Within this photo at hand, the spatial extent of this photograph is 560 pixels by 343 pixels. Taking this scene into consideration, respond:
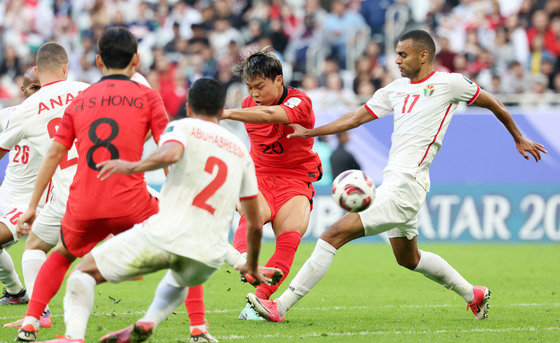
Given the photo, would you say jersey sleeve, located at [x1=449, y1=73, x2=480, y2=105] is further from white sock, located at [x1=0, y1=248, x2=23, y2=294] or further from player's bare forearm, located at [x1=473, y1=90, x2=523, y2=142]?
white sock, located at [x1=0, y1=248, x2=23, y2=294]

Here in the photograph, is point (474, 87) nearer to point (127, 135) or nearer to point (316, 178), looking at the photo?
point (316, 178)

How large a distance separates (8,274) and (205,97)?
3.96 meters

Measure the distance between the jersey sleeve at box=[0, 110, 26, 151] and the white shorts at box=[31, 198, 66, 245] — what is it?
592 millimetres

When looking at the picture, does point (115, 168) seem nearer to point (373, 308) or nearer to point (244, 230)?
point (244, 230)

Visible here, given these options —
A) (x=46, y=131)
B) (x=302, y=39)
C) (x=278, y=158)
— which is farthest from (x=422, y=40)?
(x=302, y=39)

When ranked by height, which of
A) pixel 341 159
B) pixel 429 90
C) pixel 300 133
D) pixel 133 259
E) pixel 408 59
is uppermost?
pixel 408 59

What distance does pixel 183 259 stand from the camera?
542cm

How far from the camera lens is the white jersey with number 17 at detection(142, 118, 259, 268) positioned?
5344 millimetres

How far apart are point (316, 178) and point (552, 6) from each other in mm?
12329

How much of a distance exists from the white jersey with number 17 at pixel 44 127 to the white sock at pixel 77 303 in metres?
1.61

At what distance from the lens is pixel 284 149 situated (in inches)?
328

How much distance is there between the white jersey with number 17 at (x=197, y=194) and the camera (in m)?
5.34

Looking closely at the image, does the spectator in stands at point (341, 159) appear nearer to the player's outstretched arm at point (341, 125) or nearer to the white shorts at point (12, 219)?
the player's outstretched arm at point (341, 125)

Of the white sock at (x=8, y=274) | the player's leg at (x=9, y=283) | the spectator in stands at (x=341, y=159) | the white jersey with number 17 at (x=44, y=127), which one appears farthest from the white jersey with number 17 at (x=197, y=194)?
the spectator in stands at (x=341, y=159)
